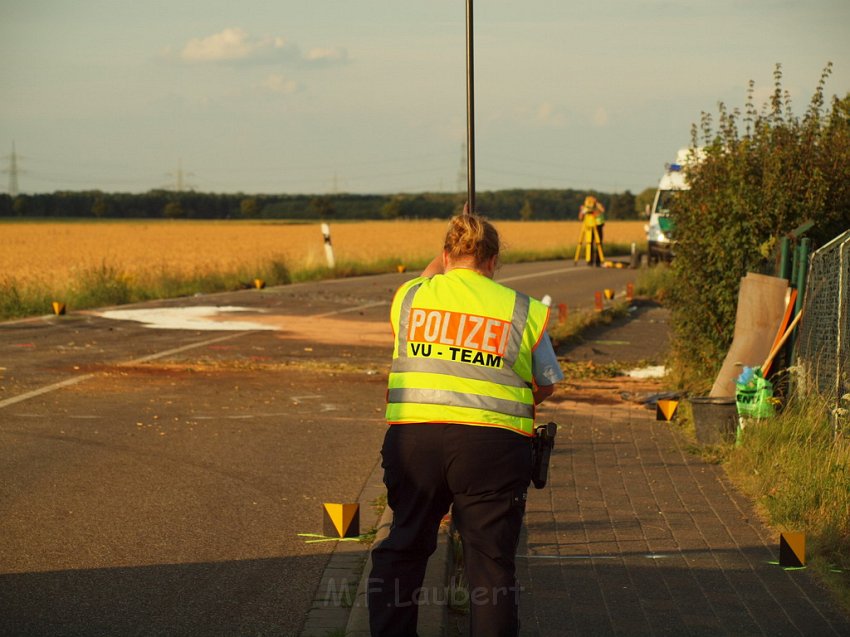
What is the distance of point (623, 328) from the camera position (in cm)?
1973

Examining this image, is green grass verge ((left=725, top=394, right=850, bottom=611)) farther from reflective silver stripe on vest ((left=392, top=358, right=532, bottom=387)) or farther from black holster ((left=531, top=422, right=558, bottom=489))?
reflective silver stripe on vest ((left=392, top=358, right=532, bottom=387))

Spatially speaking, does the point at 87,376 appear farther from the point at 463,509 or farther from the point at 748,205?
the point at 463,509

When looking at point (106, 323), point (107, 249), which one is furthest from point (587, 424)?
point (107, 249)

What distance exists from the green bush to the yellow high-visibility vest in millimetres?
7227

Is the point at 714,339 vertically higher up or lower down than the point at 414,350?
lower down

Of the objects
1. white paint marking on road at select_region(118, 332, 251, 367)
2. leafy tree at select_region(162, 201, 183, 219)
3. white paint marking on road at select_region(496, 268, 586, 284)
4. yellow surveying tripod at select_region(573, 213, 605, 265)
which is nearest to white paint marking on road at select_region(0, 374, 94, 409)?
white paint marking on road at select_region(118, 332, 251, 367)

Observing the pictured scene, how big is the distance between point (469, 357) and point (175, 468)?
4732 mm

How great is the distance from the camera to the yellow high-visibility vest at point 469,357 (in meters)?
4.51

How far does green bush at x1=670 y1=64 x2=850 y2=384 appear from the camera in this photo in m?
11.3

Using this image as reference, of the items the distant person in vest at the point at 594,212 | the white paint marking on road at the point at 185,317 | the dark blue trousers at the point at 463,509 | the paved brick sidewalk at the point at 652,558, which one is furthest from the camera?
the distant person in vest at the point at 594,212

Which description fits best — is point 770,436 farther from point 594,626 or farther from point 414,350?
point 414,350

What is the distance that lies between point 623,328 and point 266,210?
127845 mm

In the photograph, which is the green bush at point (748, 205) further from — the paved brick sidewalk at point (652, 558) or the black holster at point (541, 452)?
the black holster at point (541, 452)

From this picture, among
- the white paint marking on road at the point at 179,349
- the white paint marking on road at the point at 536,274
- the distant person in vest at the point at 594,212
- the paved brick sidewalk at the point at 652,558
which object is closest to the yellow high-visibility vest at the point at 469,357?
the paved brick sidewalk at the point at 652,558
